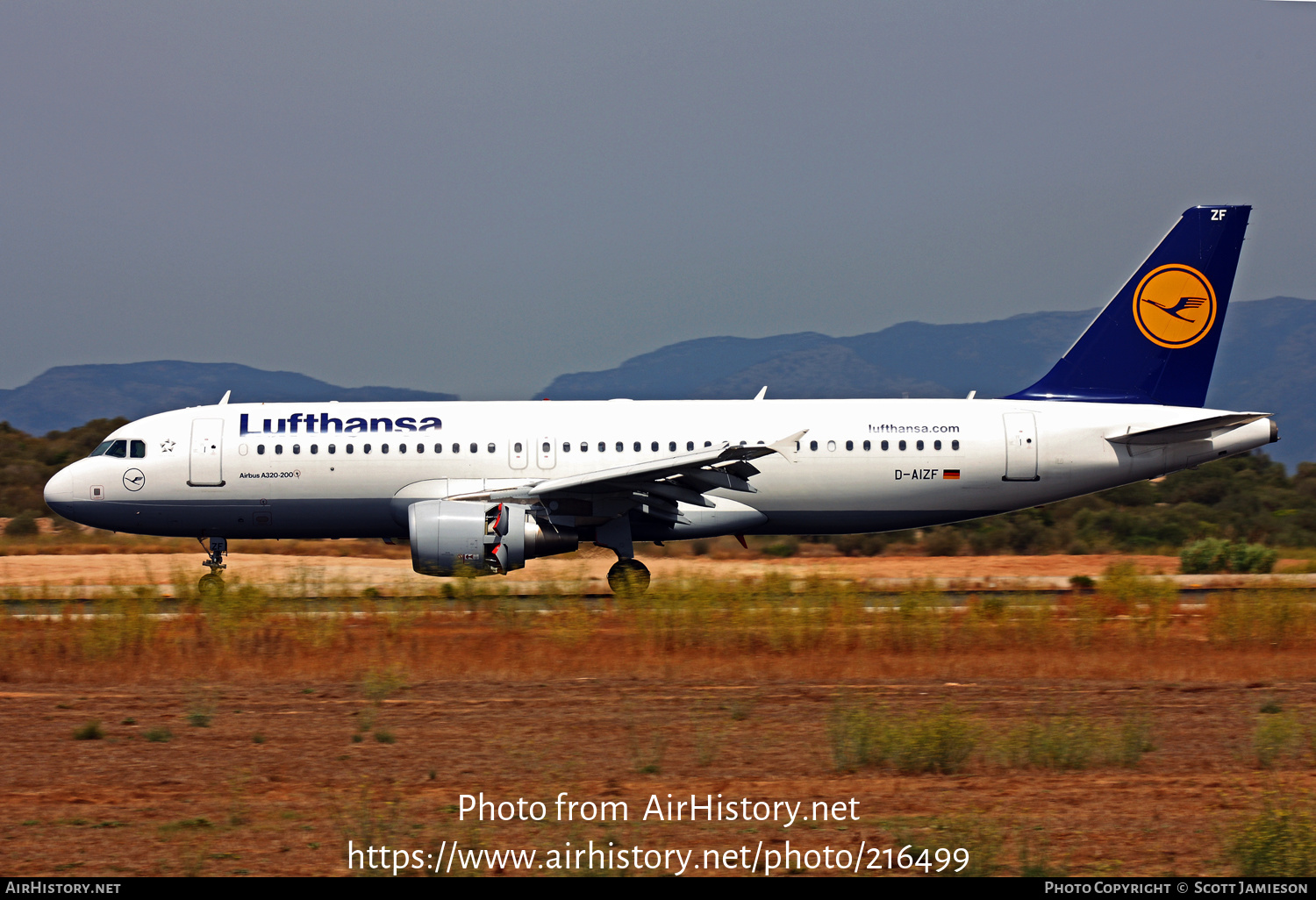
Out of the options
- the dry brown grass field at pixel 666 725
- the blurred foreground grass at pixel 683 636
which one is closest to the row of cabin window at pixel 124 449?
the dry brown grass field at pixel 666 725

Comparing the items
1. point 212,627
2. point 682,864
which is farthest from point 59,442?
point 682,864

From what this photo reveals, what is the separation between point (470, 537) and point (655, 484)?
10.1ft

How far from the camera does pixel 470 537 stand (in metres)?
18.4

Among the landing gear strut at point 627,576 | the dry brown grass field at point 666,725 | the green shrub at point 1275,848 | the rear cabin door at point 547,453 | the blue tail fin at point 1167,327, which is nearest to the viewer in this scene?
the green shrub at point 1275,848

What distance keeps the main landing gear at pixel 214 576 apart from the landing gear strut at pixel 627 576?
586 cm

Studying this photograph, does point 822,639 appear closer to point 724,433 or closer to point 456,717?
point 456,717

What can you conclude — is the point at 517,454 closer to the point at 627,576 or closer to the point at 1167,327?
the point at 627,576

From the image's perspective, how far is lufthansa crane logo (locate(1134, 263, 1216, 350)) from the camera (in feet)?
72.7

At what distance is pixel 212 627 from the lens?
1506cm

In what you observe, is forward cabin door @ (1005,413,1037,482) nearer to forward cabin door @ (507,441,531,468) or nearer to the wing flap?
the wing flap

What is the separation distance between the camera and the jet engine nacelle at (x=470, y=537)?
18422 millimetres

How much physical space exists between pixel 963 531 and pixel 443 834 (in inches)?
1126

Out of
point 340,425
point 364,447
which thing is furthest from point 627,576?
point 340,425

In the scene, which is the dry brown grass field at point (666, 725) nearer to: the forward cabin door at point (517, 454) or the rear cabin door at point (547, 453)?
the forward cabin door at point (517, 454)
